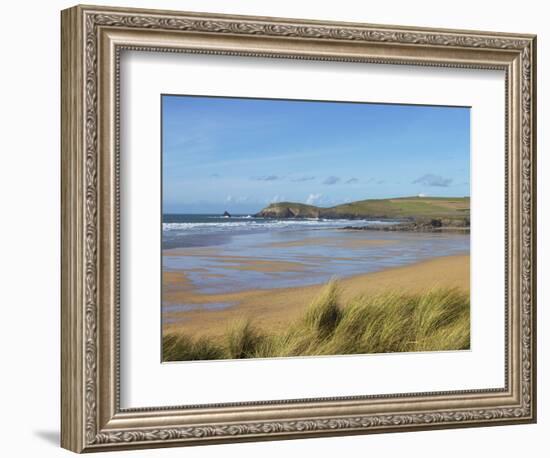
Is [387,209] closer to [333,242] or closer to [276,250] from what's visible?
[333,242]

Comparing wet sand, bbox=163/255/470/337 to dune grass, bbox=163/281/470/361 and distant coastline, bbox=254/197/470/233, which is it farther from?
distant coastline, bbox=254/197/470/233

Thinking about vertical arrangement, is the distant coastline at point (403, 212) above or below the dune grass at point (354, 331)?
above

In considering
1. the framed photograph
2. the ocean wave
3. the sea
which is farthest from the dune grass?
the ocean wave

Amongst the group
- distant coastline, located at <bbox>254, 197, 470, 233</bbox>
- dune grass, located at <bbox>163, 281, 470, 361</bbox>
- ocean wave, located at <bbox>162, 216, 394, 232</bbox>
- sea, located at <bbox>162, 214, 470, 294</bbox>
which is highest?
distant coastline, located at <bbox>254, 197, 470, 233</bbox>

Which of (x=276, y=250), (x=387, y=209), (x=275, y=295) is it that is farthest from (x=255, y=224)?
(x=387, y=209)

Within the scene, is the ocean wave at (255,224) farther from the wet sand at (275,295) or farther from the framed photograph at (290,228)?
the wet sand at (275,295)

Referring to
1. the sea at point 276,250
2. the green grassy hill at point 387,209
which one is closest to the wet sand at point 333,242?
the sea at point 276,250

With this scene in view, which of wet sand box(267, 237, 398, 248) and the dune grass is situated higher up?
wet sand box(267, 237, 398, 248)
